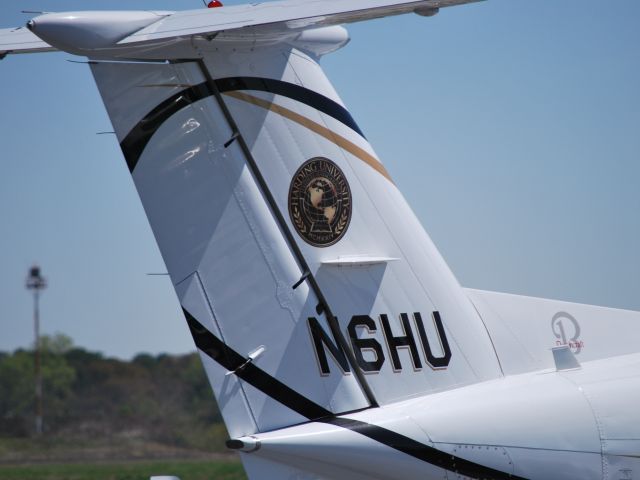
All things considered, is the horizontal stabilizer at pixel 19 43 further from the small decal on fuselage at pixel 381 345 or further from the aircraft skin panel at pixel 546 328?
the aircraft skin panel at pixel 546 328

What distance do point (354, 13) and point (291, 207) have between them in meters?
1.47

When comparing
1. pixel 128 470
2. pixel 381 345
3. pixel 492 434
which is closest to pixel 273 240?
pixel 381 345

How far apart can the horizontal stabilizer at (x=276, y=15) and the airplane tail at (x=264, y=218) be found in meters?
0.01

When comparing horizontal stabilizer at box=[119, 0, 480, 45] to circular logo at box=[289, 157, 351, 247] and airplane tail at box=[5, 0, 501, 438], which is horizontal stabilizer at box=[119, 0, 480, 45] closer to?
airplane tail at box=[5, 0, 501, 438]

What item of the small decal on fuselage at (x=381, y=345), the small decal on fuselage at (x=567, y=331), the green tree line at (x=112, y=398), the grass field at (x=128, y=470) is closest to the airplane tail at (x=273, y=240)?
the small decal on fuselage at (x=381, y=345)

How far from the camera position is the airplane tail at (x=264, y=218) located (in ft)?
24.5

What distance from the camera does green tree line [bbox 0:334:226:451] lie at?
35.2m

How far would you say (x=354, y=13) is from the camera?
7176 mm

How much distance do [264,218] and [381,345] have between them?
1281 mm

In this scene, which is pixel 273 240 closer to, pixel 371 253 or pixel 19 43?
pixel 371 253

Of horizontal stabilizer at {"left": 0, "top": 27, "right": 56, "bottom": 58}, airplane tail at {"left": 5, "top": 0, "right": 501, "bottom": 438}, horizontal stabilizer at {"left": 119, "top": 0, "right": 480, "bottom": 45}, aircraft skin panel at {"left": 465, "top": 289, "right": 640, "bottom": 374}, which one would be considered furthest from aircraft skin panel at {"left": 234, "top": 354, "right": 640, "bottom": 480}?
horizontal stabilizer at {"left": 0, "top": 27, "right": 56, "bottom": 58}

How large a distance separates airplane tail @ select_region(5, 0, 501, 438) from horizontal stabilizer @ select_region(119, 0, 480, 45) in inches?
0.6

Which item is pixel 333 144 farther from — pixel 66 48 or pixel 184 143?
pixel 66 48

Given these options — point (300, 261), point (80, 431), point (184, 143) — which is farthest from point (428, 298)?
point (80, 431)
